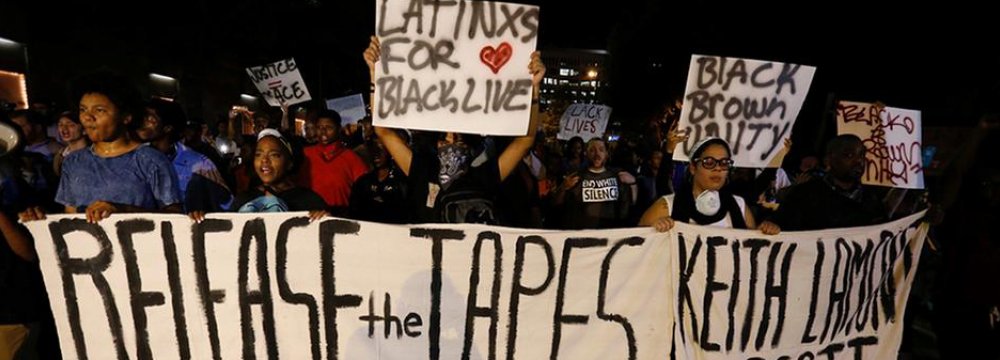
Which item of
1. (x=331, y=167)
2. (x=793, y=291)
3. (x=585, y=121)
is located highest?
(x=585, y=121)

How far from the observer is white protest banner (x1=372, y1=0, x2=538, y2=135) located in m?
2.90

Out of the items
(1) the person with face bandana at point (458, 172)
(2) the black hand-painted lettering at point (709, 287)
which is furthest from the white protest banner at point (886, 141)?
(1) the person with face bandana at point (458, 172)

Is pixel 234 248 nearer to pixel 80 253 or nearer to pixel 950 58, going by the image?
pixel 80 253

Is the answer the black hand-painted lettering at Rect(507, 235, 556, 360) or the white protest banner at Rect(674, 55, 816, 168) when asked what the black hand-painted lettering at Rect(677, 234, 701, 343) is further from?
the white protest banner at Rect(674, 55, 816, 168)

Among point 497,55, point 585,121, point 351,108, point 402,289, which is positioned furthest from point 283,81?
point 402,289

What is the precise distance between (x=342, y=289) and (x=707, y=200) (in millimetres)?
1975

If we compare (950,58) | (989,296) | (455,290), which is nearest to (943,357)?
(989,296)

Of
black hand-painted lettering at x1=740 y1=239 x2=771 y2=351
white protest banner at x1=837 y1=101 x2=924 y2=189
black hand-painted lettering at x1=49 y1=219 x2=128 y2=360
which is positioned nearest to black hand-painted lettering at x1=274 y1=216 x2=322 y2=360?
black hand-painted lettering at x1=49 y1=219 x2=128 y2=360

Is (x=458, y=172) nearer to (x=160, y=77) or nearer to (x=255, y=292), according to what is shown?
(x=255, y=292)

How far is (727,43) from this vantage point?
41.8 ft

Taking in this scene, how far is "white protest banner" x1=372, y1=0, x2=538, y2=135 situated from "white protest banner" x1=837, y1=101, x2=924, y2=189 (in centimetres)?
260

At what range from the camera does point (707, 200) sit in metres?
3.06

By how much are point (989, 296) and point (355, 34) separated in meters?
26.8

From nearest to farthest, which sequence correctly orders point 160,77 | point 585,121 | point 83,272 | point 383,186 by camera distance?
point 83,272, point 383,186, point 585,121, point 160,77
